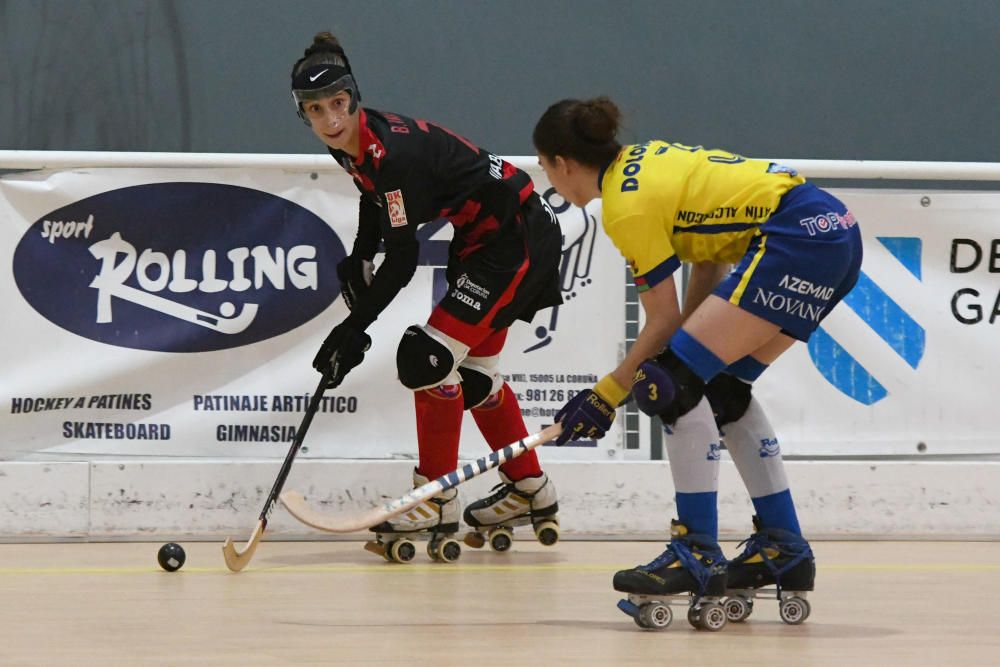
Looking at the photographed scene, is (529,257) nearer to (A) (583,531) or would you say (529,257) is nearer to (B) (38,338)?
(A) (583,531)

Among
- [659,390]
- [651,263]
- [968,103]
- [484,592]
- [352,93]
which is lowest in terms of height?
[484,592]

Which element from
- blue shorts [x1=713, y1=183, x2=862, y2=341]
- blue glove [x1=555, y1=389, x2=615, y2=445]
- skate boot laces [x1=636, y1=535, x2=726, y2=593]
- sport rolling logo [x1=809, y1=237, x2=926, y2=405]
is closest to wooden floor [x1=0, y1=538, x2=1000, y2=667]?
skate boot laces [x1=636, y1=535, x2=726, y2=593]

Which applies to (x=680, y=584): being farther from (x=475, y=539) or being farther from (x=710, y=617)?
(x=475, y=539)

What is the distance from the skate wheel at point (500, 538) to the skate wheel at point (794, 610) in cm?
138

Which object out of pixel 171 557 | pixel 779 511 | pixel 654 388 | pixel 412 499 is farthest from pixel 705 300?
pixel 171 557

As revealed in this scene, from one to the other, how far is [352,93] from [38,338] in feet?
4.43

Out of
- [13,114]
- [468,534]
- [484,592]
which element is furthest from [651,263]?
[13,114]

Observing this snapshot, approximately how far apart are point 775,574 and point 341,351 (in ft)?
4.65

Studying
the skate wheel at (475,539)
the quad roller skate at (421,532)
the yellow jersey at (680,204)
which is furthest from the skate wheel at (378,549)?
the yellow jersey at (680,204)

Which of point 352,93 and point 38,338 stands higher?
point 352,93

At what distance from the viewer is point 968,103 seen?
6.00m

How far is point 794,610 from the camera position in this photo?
10.5 ft

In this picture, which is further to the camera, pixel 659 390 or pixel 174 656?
pixel 659 390

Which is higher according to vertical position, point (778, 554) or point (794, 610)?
point (778, 554)
